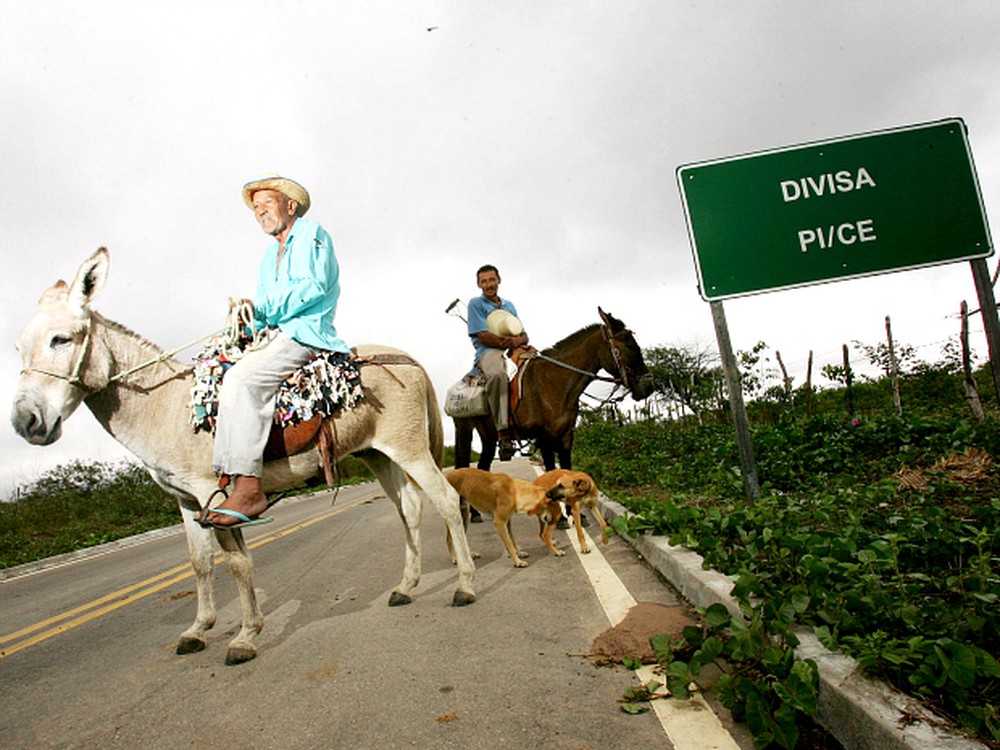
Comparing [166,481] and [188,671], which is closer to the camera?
[188,671]

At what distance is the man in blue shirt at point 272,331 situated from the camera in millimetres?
3707

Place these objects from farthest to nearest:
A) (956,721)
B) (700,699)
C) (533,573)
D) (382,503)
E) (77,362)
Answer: (382,503) < (533,573) < (77,362) < (700,699) < (956,721)

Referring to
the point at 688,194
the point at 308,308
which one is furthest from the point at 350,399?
the point at 688,194

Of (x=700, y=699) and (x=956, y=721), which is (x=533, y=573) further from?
(x=956, y=721)

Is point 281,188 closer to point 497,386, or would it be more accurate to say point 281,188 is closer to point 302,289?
point 302,289

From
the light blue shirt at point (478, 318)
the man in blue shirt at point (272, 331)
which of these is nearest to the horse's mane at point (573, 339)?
the light blue shirt at point (478, 318)

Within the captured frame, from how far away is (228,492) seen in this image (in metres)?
3.77

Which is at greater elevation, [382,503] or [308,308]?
[308,308]

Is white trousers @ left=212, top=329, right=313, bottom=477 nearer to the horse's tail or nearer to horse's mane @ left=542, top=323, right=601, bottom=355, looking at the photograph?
the horse's tail

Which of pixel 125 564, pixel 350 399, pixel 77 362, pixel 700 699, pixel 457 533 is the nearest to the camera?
pixel 700 699

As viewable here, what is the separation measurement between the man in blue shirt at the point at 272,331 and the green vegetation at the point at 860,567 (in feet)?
8.52

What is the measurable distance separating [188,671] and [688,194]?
5638mm

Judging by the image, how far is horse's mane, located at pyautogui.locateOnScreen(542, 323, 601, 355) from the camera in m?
7.82

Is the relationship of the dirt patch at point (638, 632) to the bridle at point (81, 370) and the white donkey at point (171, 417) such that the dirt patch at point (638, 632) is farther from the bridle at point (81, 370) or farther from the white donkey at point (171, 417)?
the bridle at point (81, 370)
